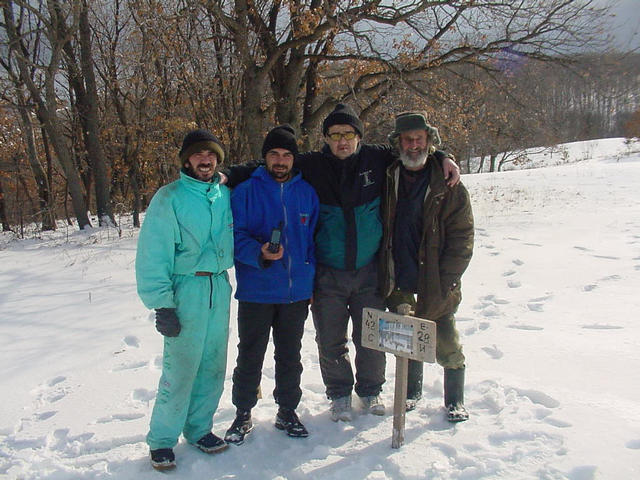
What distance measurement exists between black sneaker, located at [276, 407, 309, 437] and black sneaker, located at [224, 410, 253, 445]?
0.63 ft

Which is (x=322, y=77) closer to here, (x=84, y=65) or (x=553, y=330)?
(x=84, y=65)

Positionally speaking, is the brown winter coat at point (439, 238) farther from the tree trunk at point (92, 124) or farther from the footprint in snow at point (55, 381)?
the tree trunk at point (92, 124)

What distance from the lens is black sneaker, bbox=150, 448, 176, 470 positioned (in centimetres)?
252

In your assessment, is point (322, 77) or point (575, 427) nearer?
point (575, 427)

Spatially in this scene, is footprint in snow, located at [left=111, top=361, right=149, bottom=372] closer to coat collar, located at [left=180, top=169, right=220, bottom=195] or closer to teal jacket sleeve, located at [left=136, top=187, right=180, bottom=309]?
teal jacket sleeve, located at [left=136, top=187, right=180, bottom=309]

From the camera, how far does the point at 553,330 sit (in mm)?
4250

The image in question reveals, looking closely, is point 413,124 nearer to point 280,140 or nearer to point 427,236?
point 427,236

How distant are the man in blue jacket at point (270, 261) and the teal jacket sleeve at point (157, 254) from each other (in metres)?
0.42

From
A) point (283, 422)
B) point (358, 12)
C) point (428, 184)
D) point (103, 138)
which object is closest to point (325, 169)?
point (428, 184)

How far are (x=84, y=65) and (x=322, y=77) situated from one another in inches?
240

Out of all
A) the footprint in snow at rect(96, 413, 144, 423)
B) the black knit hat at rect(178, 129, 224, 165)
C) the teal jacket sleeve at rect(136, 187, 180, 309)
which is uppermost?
the black knit hat at rect(178, 129, 224, 165)

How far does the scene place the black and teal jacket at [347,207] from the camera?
2887 mm

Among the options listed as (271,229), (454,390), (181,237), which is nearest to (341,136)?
(271,229)

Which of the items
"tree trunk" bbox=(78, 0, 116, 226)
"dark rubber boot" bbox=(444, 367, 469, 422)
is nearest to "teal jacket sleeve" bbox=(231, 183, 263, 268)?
"dark rubber boot" bbox=(444, 367, 469, 422)
